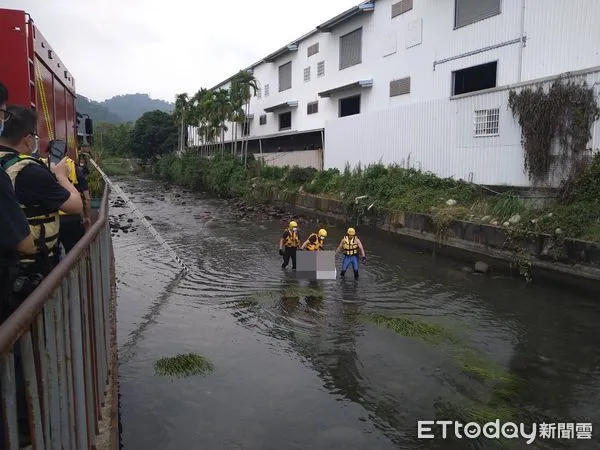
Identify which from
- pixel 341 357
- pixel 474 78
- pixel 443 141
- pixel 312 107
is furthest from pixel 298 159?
pixel 341 357

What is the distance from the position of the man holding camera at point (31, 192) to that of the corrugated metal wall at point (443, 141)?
1240 cm

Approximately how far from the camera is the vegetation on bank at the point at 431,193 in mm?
11828

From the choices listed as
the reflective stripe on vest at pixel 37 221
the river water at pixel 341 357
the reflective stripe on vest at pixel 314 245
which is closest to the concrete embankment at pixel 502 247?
the river water at pixel 341 357

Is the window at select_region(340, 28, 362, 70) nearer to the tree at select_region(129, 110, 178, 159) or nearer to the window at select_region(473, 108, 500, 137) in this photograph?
the window at select_region(473, 108, 500, 137)

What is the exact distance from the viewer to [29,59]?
6211 mm

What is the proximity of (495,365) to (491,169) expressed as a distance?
10.00 m

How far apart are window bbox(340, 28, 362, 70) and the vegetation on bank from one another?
252 inches

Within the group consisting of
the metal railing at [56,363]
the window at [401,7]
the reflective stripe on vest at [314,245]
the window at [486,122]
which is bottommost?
the reflective stripe on vest at [314,245]

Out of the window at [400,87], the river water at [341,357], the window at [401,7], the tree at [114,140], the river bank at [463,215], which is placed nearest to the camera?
the river water at [341,357]

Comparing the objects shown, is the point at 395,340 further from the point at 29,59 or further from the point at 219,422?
the point at 29,59

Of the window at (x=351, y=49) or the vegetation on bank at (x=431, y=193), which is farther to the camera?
the window at (x=351, y=49)

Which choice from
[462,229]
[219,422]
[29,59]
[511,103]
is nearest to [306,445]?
[219,422]

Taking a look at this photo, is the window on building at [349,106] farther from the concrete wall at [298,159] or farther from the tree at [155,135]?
the tree at [155,135]

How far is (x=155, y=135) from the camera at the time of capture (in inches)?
2549
